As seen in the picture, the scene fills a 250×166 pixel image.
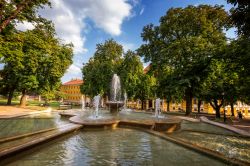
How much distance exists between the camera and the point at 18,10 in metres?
18.3

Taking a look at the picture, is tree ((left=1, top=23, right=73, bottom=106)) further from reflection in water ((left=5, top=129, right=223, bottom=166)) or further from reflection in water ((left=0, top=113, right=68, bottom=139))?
reflection in water ((left=5, top=129, right=223, bottom=166))

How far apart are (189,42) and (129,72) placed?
20006 mm

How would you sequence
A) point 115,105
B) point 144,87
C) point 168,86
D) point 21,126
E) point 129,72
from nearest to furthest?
1. point 21,126
2. point 115,105
3. point 168,86
4. point 129,72
5. point 144,87

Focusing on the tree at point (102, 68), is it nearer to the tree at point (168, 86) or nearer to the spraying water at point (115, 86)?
the spraying water at point (115, 86)

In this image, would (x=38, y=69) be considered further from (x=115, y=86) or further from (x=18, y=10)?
(x=18, y=10)

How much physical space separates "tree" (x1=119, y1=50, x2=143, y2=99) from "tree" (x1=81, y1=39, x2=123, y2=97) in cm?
180

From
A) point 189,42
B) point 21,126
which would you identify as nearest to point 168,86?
point 189,42

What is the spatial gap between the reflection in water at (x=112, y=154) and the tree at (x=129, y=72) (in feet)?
123

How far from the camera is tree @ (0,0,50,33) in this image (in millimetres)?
17902

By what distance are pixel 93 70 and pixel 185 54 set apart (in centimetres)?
2390

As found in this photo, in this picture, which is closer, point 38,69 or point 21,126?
point 21,126

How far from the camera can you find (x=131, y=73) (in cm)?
4672

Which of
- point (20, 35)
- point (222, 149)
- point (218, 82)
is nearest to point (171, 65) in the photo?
point (218, 82)

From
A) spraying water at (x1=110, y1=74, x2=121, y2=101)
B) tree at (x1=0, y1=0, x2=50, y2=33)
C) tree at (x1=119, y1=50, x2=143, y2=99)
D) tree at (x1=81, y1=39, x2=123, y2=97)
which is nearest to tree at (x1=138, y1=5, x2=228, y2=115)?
spraying water at (x1=110, y1=74, x2=121, y2=101)
